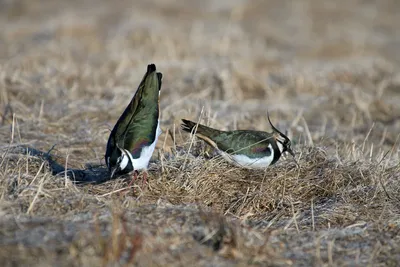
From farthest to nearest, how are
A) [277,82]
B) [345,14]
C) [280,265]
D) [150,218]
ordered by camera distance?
[345,14] → [277,82] → [150,218] → [280,265]

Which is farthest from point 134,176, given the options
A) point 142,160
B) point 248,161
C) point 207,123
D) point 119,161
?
point 207,123

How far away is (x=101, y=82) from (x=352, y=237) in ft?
20.5

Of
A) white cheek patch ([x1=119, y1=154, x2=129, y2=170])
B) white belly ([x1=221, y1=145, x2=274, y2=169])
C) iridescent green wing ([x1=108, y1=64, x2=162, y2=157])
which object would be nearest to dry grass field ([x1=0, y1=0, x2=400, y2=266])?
white belly ([x1=221, y1=145, x2=274, y2=169])

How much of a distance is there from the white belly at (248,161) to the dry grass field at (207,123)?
95 millimetres

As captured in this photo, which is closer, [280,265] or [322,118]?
[280,265]

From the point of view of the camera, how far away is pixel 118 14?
16328 mm

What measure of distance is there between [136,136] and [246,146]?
38.9 inches

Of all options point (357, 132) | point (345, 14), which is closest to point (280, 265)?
point (357, 132)

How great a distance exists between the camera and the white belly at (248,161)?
600cm

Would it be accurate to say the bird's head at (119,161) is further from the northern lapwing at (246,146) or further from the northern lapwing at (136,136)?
the northern lapwing at (246,146)

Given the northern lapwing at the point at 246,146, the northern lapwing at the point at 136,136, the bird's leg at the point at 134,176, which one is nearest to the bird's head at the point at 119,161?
the northern lapwing at the point at 136,136

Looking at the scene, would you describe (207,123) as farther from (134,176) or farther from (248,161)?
(134,176)

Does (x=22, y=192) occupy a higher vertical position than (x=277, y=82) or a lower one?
higher

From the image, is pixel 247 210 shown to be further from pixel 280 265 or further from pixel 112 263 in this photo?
pixel 112 263
